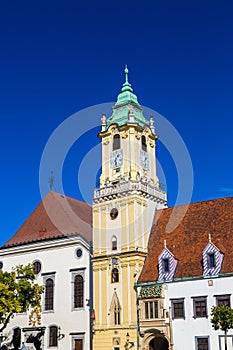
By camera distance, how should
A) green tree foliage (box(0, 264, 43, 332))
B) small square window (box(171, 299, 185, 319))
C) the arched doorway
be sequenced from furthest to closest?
1. the arched doorway
2. small square window (box(171, 299, 185, 319))
3. green tree foliage (box(0, 264, 43, 332))

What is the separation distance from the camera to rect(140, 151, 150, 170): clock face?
49.9 metres

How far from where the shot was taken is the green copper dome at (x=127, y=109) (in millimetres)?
50381

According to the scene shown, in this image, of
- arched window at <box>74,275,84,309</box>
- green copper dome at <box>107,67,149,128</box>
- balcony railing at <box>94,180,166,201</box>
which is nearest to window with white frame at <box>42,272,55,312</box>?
arched window at <box>74,275,84,309</box>

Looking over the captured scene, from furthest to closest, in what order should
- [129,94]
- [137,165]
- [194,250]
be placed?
[129,94]
[137,165]
[194,250]

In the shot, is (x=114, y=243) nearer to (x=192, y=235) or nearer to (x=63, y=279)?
(x=63, y=279)

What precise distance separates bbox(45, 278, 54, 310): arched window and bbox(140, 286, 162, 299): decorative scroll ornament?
10730 mm

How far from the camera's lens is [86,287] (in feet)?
158

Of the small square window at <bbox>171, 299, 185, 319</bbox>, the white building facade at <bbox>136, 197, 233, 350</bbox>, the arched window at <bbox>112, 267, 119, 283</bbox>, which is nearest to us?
the white building facade at <bbox>136, 197, 233, 350</bbox>

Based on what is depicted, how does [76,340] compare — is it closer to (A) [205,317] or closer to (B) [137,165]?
(A) [205,317]

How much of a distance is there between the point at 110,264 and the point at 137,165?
30.6 feet

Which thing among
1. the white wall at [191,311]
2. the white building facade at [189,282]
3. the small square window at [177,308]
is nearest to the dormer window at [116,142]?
the white building facade at [189,282]

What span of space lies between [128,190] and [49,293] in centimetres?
1261

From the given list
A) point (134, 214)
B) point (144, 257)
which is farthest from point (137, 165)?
point (144, 257)

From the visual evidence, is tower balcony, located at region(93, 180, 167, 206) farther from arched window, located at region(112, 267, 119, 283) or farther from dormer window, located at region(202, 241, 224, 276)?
dormer window, located at region(202, 241, 224, 276)
